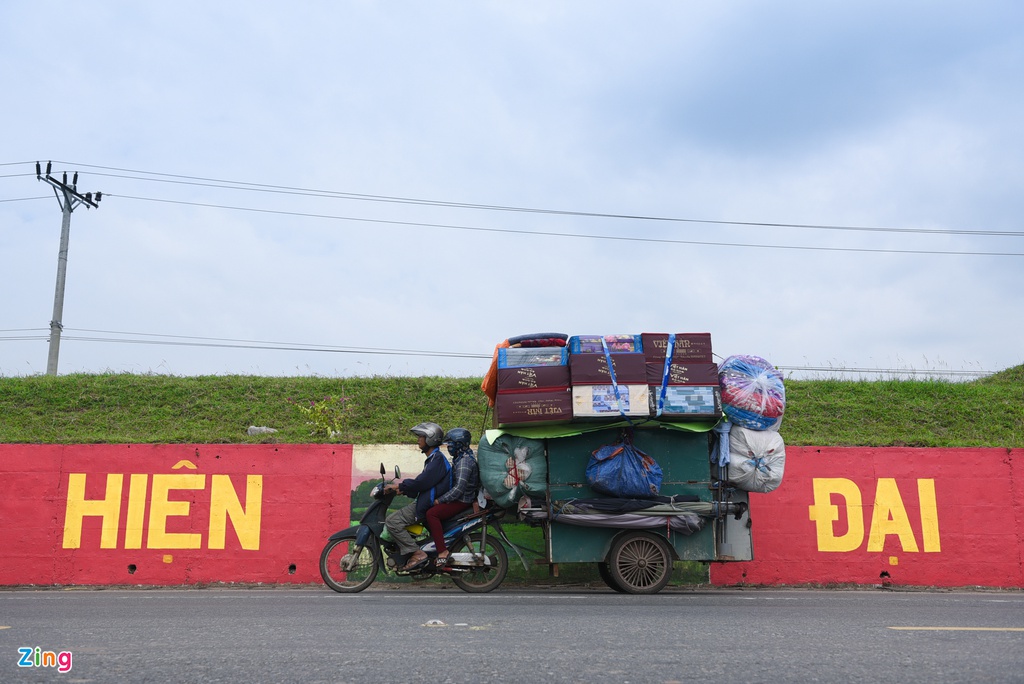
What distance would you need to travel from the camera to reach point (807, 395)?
59.5 feet

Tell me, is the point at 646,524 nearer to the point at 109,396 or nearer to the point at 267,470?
the point at 267,470

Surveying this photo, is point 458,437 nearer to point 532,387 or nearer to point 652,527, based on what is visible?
point 532,387

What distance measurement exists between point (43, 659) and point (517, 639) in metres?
2.99

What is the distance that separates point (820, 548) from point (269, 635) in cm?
864

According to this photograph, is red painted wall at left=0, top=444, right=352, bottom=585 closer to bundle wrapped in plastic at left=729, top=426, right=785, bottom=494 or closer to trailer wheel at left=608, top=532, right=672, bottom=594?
→ trailer wheel at left=608, top=532, right=672, bottom=594

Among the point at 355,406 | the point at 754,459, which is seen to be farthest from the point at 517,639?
the point at 355,406

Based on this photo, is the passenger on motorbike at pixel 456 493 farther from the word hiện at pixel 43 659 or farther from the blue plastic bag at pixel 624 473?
the word hiện at pixel 43 659

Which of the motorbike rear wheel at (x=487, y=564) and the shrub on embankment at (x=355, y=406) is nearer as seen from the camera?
the motorbike rear wheel at (x=487, y=564)

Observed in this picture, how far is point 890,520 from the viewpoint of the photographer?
1219 cm

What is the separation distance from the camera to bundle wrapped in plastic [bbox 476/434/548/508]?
34.0 ft

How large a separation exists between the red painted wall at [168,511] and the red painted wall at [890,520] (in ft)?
19.5

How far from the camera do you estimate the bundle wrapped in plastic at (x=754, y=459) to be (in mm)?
10398

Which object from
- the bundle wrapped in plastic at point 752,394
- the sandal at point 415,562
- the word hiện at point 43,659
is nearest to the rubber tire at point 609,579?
the sandal at point 415,562

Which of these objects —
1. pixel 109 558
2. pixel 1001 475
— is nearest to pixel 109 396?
pixel 109 558
